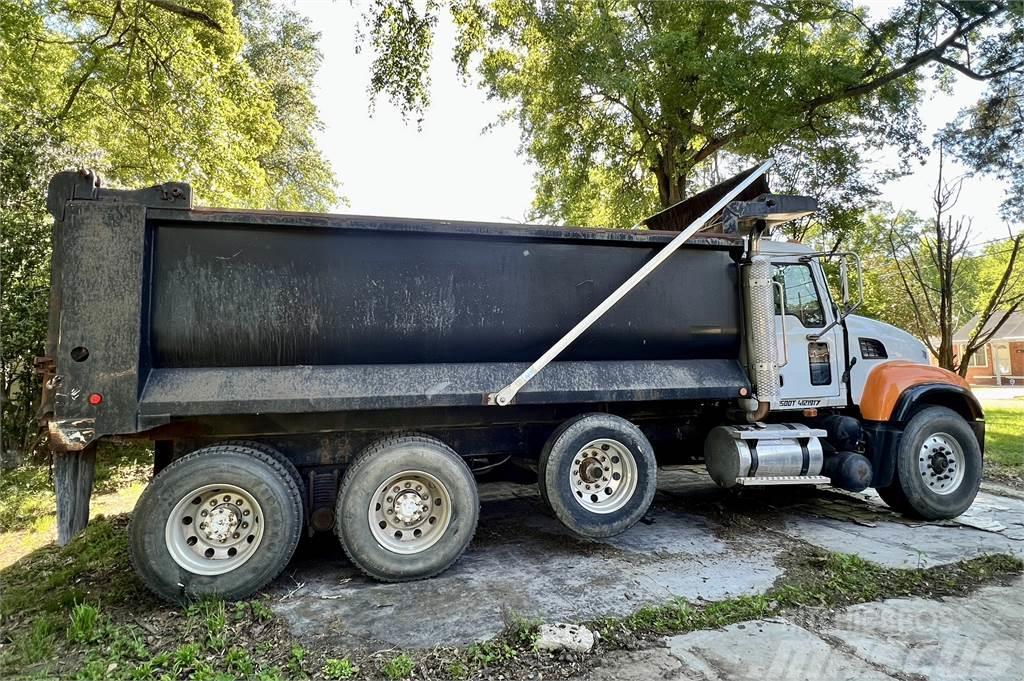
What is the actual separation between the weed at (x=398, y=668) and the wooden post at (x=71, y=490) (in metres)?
2.36

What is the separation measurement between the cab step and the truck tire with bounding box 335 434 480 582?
256 centimetres

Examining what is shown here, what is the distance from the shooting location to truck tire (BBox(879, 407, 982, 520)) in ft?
18.5

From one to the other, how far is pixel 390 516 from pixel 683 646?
2.16m

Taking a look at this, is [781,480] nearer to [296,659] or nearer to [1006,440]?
[296,659]

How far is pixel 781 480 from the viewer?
207 inches

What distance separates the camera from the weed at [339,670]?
2.95 meters

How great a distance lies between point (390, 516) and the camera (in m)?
4.23

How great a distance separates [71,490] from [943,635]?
5562mm

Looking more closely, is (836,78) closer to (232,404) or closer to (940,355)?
(940,355)

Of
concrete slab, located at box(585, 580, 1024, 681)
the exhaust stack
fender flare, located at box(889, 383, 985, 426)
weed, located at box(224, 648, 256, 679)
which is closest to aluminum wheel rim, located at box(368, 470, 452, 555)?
weed, located at box(224, 648, 256, 679)

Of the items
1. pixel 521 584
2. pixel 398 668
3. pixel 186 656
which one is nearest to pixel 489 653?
→ pixel 398 668

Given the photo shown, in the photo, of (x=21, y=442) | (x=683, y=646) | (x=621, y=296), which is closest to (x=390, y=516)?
(x=683, y=646)

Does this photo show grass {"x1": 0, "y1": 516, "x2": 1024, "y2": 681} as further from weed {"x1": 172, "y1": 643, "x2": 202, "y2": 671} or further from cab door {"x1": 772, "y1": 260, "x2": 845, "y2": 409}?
cab door {"x1": 772, "y1": 260, "x2": 845, "y2": 409}

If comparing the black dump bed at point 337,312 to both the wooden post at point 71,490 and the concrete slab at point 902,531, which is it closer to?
the wooden post at point 71,490
